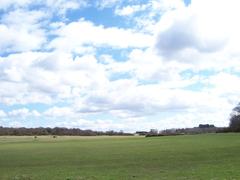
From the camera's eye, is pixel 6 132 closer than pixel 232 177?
No

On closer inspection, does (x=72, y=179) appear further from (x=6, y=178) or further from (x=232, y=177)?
(x=232, y=177)

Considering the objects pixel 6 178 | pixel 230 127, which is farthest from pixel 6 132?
pixel 6 178

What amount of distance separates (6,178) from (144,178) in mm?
8723

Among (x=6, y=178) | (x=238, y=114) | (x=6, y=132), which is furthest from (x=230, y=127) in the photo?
(x=6, y=178)

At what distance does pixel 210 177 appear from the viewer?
965 inches

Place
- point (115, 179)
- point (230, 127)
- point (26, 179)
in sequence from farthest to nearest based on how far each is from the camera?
1. point (230, 127)
2. point (26, 179)
3. point (115, 179)

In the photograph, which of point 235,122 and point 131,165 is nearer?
point 131,165

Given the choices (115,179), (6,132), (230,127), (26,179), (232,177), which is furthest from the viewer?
(6,132)

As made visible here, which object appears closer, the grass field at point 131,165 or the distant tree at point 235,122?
the grass field at point 131,165

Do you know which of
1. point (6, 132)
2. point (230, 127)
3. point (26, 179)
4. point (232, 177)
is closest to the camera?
point (232, 177)

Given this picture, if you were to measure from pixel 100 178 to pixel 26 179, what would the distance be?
4507 mm

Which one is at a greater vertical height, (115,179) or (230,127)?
(230,127)

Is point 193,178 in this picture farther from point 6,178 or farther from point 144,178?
point 6,178

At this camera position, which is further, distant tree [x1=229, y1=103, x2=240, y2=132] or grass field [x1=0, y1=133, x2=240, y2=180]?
distant tree [x1=229, y1=103, x2=240, y2=132]
